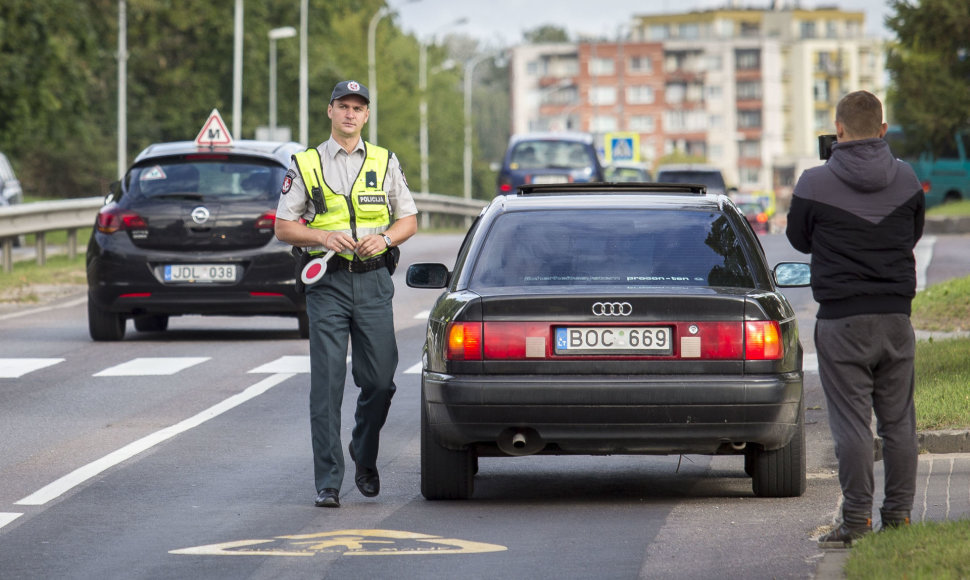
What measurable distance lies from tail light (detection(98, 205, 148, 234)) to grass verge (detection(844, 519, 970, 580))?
1027 cm

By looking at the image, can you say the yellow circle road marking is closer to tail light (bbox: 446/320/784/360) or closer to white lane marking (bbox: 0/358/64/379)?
tail light (bbox: 446/320/784/360)

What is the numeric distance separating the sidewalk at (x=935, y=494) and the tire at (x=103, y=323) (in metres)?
8.59

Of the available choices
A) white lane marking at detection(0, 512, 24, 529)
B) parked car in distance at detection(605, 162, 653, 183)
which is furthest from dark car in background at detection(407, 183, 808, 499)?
parked car in distance at detection(605, 162, 653, 183)

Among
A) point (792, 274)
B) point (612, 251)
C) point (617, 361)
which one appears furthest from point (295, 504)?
point (792, 274)

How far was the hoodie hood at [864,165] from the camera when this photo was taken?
275 inches

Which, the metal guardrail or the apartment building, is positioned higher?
the apartment building

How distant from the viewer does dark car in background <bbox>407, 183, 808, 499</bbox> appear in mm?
7902

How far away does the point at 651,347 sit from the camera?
7.96 m

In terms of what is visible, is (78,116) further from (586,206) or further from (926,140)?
(586,206)

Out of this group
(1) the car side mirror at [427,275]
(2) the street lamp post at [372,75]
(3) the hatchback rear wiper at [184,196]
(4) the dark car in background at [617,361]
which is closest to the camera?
(4) the dark car in background at [617,361]

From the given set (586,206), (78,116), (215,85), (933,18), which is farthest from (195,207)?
(215,85)

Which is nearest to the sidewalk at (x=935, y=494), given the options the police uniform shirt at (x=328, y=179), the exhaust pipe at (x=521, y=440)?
the exhaust pipe at (x=521, y=440)

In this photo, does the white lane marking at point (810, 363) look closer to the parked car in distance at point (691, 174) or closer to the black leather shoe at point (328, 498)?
the black leather shoe at point (328, 498)

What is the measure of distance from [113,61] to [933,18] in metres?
40.8
